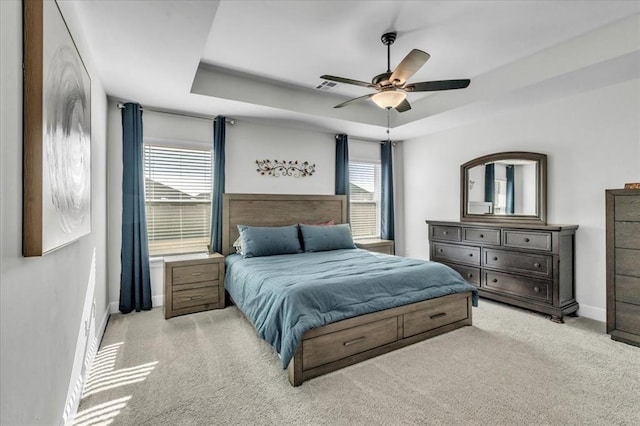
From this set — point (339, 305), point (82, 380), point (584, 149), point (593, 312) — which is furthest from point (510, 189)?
point (82, 380)

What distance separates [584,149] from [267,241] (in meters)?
3.82

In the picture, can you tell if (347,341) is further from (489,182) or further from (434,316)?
A: (489,182)

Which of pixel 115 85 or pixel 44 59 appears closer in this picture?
pixel 44 59

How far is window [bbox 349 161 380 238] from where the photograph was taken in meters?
5.62

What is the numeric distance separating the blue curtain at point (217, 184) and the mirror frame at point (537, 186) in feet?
11.7

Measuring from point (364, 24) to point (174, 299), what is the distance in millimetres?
3411

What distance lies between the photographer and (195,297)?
3639 mm

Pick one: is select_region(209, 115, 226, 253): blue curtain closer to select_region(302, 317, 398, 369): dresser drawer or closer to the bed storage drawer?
select_region(302, 317, 398, 369): dresser drawer

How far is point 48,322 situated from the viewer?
1391mm

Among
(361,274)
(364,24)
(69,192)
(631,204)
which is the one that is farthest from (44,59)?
(631,204)

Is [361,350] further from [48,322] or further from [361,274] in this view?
[48,322]

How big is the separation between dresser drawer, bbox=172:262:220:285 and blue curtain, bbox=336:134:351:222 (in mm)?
2423

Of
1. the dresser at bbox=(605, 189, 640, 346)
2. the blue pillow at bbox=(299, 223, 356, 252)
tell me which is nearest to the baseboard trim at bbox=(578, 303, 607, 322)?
the dresser at bbox=(605, 189, 640, 346)

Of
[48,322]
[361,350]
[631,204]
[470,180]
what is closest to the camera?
[48,322]
